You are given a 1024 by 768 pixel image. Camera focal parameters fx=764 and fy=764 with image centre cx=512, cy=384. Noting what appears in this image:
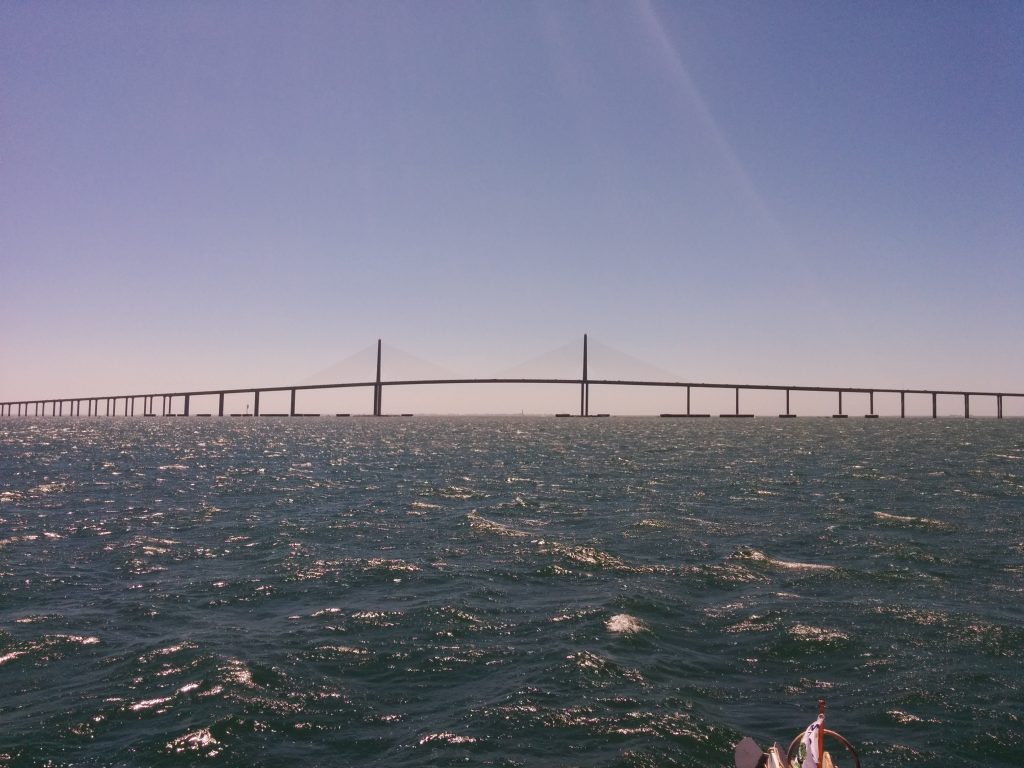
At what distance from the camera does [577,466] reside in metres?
48.8

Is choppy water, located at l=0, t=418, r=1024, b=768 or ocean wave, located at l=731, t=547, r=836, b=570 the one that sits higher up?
ocean wave, located at l=731, t=547, r=836, b=570

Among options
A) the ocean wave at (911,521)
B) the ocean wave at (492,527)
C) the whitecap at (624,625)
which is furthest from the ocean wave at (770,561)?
the ocean wave at (911,521)

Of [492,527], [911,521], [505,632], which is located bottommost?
[505,632]

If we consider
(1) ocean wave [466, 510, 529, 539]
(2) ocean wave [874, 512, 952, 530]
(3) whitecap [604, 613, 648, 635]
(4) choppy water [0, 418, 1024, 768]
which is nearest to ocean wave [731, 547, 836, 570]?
(4) choppy water [0, 418, 1024, 768]

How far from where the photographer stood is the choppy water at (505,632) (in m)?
8.87

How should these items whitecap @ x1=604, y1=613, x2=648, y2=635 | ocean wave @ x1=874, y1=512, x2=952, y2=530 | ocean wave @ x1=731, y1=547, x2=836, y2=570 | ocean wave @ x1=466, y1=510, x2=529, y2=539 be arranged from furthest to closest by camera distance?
ocean wave @ x1=874, y1=512, x2=952, y2=530 < ocean wave @ x1=466, y1=510, x2=529, y2=539 < ocean wave @ x1=731, y1=547, x2=836, y2=570 < whitecap @ x1=604, y1=613, x2=648, y2=635

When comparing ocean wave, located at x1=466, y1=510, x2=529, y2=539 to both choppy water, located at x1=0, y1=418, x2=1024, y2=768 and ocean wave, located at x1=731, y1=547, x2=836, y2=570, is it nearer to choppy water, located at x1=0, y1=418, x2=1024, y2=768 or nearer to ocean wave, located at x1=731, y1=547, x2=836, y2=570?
choppy water, located at x1=0, y1=418, x2=1024, y2=768

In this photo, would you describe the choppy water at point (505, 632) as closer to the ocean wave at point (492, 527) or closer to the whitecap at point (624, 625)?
the whitecap at point (624, 625)

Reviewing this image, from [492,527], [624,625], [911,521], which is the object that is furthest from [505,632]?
[911,521]

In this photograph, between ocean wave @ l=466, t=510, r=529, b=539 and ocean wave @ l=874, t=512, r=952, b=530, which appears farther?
ocean wave @ l=874, t=512, r=952, b=530

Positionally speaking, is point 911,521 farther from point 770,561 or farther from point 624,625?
point 624,625

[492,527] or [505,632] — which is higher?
[492,527]

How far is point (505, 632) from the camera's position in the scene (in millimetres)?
12820

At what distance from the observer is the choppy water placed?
29.1 feet
